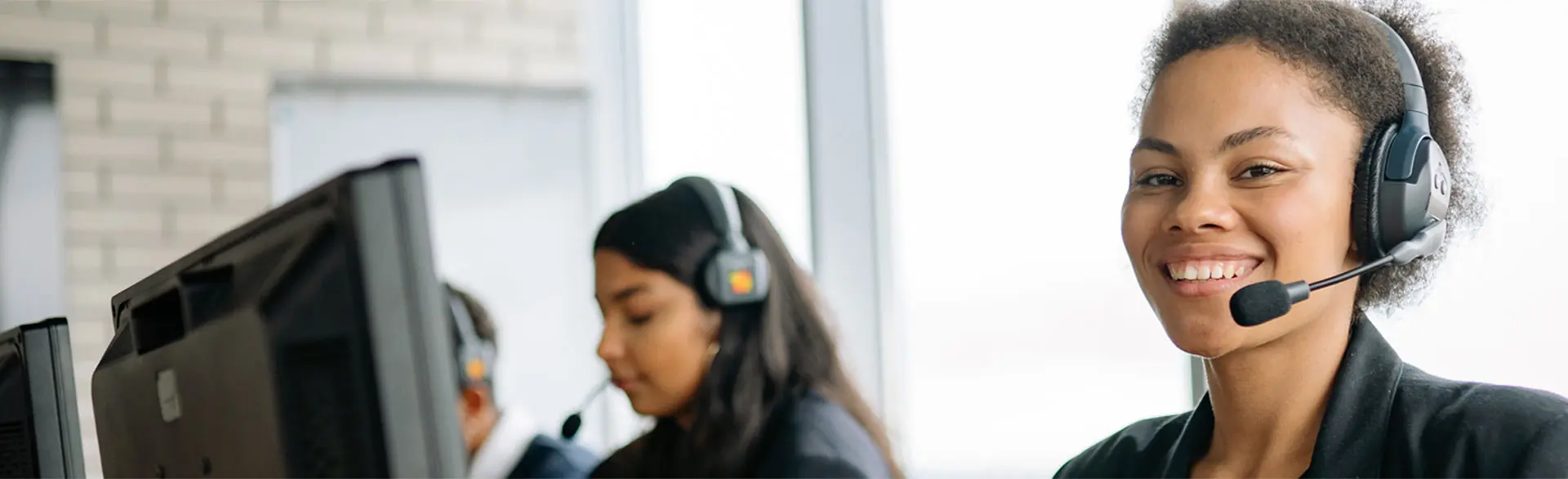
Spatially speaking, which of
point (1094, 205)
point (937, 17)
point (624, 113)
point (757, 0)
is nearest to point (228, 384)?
point (1094, 205)

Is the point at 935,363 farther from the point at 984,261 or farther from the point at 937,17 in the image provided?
the point at 937,17

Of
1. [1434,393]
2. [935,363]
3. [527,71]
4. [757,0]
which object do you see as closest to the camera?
[1434,393]

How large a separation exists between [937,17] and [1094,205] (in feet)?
1.61

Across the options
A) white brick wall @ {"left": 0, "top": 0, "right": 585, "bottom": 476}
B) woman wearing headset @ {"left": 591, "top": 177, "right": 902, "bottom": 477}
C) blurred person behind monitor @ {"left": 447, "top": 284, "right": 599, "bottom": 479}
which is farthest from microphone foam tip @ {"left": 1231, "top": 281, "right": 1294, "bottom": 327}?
white brick wall @ {"left": 0, "top": 0, "right": 585, "bottom": 476}

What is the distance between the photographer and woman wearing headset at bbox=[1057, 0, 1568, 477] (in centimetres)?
86

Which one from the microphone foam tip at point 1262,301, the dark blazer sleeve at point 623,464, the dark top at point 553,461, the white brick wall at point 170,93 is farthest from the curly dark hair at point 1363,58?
the white brick wall at point 170,93

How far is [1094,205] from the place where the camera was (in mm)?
1901

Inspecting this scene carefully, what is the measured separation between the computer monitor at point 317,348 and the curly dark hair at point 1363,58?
665mm

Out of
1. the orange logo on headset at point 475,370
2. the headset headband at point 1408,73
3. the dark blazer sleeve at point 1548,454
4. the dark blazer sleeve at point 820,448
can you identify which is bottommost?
the orange logo on headset at point 475,370

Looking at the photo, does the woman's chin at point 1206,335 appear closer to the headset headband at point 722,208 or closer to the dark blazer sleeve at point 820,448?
the dark blazer sleeve at point 820,448

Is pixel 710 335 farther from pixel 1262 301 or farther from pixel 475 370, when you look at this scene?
pixel 1262 301

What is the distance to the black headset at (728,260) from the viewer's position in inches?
70.2

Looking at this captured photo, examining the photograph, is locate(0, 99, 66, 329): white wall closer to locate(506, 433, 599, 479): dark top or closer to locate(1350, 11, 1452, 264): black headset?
locate(506, 433, 599, 479): dark top

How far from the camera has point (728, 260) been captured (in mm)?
1785
